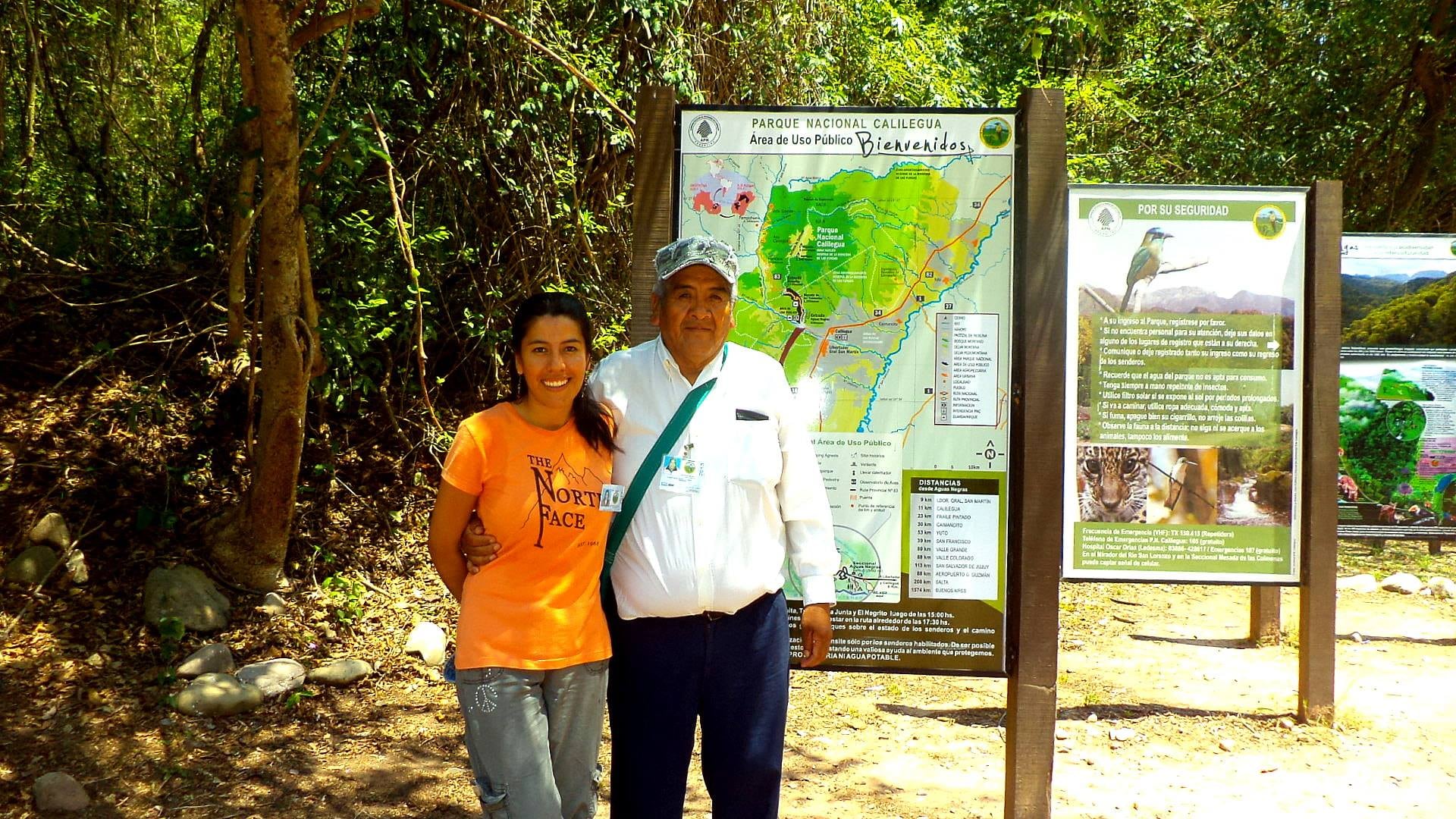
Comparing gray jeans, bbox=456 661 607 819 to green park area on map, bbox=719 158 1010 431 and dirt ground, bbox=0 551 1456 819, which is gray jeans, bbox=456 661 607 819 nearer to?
green park area on map, bbox=719 158 1010 431

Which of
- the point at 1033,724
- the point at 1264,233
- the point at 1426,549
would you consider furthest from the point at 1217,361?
the point at 1426,549

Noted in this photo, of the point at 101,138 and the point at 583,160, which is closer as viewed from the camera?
the point at 101,138

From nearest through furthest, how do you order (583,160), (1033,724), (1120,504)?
(1033,724) → (1120,504) → (583,160)

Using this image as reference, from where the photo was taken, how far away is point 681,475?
2738 millimetres

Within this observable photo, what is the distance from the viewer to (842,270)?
3750 mm

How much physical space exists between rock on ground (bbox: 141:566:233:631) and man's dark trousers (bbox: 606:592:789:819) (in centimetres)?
379

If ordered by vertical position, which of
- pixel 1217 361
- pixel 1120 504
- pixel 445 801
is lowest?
pixel 445 801

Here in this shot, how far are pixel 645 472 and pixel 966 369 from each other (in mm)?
1410

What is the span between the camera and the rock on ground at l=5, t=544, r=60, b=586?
5.70 metres

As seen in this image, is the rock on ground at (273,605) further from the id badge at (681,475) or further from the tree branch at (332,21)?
the id badge at (681,475)

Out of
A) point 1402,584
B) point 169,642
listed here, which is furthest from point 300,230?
point 1402,584

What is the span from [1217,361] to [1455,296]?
294 centimetres

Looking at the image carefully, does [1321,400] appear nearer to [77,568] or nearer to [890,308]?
[890,308]

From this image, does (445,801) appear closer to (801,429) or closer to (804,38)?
(801,429)
